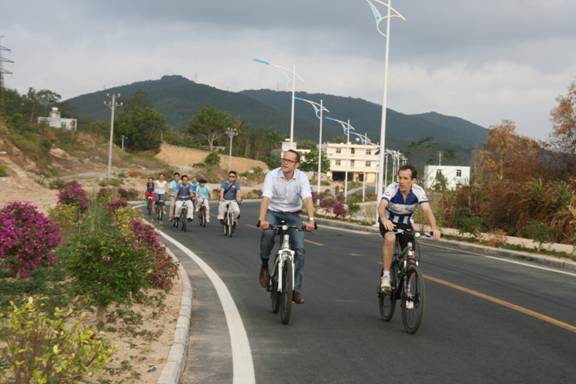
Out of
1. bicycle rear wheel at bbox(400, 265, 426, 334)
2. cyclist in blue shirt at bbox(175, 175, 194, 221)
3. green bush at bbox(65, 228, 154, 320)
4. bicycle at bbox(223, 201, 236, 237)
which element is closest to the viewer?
green bush at bbox(65, 228, 154, 320)

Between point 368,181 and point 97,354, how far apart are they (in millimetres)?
170979

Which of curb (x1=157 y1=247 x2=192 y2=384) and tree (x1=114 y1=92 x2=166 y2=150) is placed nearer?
curb (x1=157 y1=247 x2=192 y2=384)

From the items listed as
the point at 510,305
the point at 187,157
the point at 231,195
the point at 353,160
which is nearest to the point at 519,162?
the point at 231,195

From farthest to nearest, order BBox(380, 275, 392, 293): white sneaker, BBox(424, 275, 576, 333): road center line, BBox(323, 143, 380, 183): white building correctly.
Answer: BBox(323, 143, 380, 183): white building < BBox(424, 275, 576, 333): road center line < BBox(380, 275, 392, 293): white sneaker

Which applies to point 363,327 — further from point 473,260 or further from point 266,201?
point 473,260

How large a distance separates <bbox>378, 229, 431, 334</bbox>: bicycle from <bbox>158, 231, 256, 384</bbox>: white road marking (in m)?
1.78

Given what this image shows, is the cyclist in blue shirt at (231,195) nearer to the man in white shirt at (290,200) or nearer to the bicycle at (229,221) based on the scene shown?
the bicycle at (229,221)

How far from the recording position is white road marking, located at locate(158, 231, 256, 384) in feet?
21.0

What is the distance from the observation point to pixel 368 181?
17438 centimetres

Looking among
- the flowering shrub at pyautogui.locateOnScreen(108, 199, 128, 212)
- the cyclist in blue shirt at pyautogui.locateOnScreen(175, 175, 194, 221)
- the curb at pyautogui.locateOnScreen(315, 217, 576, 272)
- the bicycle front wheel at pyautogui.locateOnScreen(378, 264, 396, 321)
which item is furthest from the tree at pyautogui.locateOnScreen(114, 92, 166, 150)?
the bicycle front wheel at pyautogui.locateOnScreen(378, 264, 396, 321)

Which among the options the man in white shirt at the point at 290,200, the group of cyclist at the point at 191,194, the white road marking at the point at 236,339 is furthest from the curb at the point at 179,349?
the group of cyclist at the point at 191,194

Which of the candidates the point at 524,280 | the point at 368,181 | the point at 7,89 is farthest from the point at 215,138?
the point at 524,280

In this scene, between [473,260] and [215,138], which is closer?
[473,260]

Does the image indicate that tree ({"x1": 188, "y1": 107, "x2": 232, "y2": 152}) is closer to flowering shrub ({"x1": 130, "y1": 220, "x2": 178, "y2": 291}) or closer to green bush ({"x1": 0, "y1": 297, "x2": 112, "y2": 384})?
flowering shrub ({"x1": 130, "y1": 220, "x2": 178, "y2": 291})
